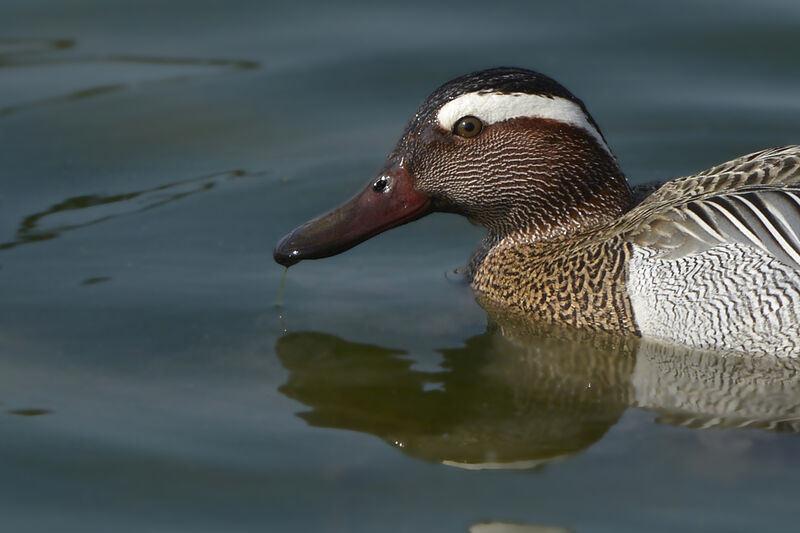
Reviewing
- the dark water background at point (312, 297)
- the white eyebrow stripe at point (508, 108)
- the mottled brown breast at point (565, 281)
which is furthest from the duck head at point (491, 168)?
the dark water background at point (312, 297)

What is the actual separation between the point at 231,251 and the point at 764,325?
3490mm

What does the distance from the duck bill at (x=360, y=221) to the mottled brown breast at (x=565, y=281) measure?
734 mm

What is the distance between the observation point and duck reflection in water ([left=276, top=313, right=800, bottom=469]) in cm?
699

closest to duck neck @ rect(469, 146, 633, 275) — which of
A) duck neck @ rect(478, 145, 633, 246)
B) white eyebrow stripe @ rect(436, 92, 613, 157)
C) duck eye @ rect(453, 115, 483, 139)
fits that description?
duck neck @ rect(478, 145, 633, 246)

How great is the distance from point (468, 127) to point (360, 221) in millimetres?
817

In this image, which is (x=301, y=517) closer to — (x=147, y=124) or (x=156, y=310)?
(x=156, y=310)

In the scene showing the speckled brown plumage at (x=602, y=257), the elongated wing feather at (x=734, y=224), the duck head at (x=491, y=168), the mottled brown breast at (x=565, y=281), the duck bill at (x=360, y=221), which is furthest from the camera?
the duck bill at (x=360, y=221)

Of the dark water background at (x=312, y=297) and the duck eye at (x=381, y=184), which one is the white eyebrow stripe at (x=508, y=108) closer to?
the duck eye at (x=381, y=184)

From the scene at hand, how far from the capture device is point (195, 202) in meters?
9.67

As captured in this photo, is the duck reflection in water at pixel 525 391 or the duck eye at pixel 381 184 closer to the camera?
the duck reflection in water at pixel 525 391

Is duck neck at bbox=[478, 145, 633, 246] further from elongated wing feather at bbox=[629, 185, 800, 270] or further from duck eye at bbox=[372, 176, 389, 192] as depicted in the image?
duck eye at bbox=[372, 176, 389, 192]

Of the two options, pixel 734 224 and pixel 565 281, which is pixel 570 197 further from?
pixel 734 224

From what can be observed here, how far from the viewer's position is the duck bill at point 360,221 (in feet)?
26.5

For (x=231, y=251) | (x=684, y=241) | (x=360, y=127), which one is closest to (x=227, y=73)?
(x=360, y=127)
